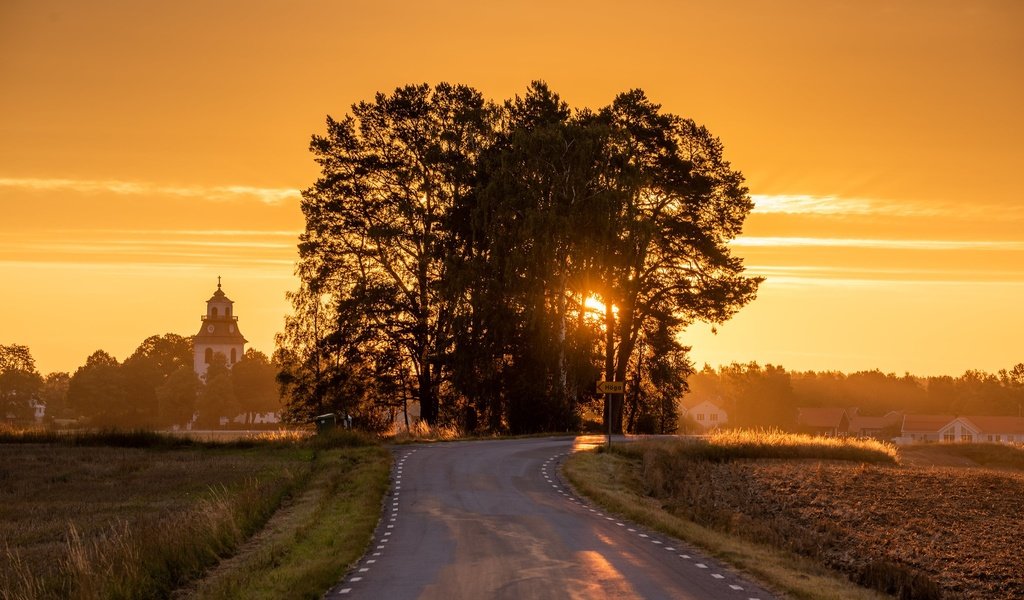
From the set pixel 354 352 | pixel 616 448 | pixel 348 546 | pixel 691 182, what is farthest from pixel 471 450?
pixel 691 182

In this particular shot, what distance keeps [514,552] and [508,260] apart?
39.3 metres

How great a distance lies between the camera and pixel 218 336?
19250 centimetres

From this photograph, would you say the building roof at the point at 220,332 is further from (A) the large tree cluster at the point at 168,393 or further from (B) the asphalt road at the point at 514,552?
(B) the asphalt road at the point at 514,552

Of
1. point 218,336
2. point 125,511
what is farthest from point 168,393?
point 125,511

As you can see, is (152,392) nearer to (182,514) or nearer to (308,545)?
(182,514)

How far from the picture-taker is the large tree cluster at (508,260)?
64500mm

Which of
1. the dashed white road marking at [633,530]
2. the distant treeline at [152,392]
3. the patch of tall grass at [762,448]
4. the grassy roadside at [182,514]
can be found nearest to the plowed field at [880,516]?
the patch of tall grass at [762,448]

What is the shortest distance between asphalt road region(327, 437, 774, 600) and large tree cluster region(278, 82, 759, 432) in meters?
Result: 24.9

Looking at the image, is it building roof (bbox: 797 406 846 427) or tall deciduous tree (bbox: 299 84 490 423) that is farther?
building roof (bbox: 797 406 846 427)

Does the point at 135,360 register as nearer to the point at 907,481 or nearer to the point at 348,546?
the point at 907,481

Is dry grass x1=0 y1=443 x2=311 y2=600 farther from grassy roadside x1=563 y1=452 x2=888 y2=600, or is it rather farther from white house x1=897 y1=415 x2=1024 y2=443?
white house x1=897 y1=415 x2=1024 y2=443

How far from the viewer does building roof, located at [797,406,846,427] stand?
188 metres

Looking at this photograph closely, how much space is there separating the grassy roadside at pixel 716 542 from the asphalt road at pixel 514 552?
54 centimetres

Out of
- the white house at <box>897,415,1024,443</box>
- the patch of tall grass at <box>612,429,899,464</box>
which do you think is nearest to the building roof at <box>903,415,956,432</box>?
the white house at <box>897,415,1024,443</box>
